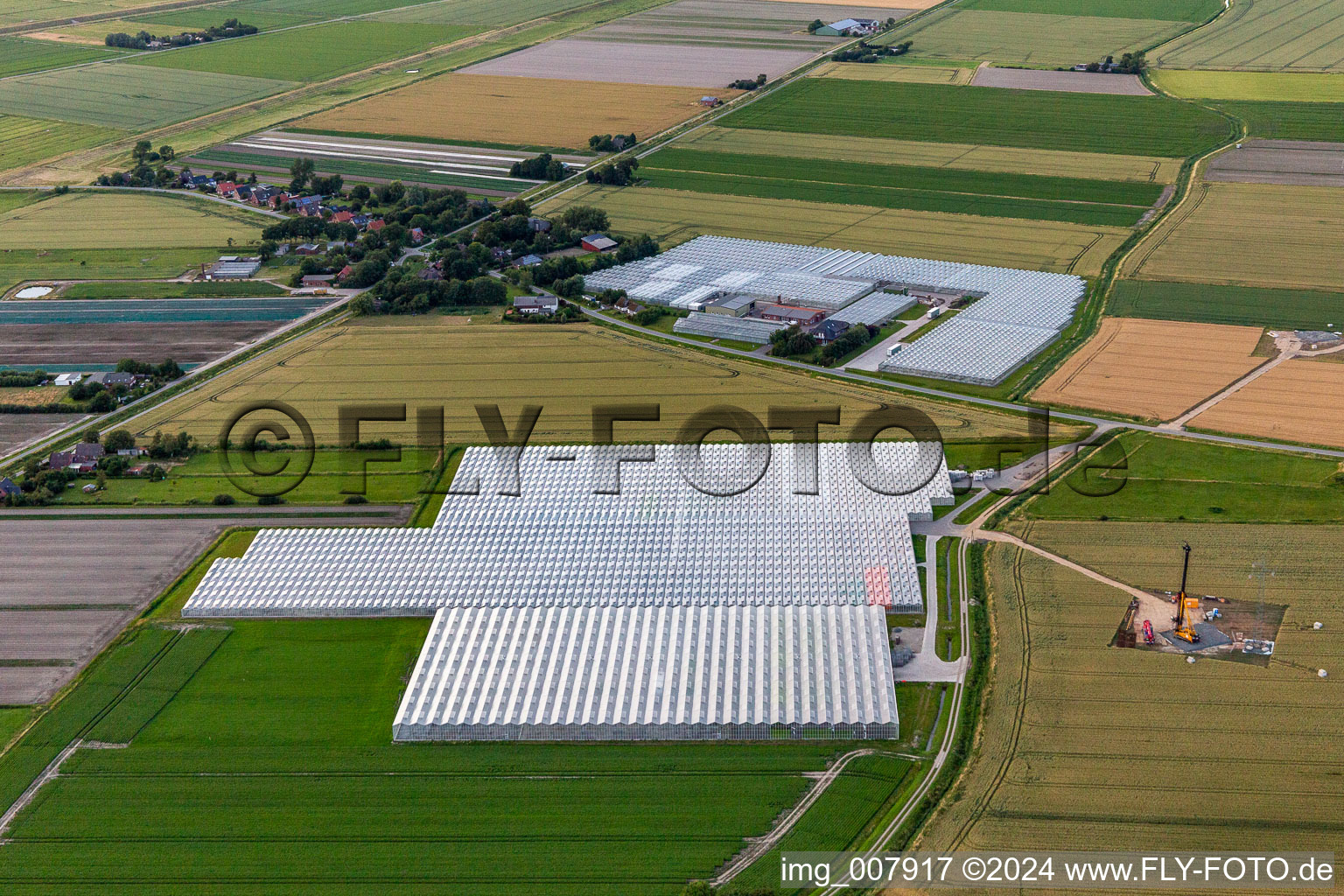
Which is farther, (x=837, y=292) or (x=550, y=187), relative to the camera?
(x=550, y=187)

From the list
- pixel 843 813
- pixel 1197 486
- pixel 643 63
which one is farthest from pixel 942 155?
pixel 843 813

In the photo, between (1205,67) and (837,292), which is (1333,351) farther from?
(1205,67)

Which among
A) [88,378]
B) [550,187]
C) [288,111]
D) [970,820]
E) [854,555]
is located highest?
[288,111]

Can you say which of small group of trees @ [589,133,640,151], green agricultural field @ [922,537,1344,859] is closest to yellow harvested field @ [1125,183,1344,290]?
green agricultural field @ [922,537,1344,859]

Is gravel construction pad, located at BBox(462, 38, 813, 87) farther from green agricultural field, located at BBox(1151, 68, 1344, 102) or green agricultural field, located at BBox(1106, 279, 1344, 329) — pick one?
green agricultural field, located at BBox(1106, 279, 1344, 329)

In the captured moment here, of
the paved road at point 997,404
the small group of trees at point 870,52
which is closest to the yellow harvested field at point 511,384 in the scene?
the paved road at point 997,404

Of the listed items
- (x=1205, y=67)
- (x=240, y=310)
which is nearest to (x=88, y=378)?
(x=240, y=310)
